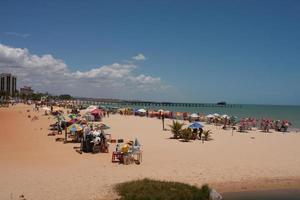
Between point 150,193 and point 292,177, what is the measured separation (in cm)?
638

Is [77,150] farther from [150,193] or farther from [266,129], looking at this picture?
[266,129]

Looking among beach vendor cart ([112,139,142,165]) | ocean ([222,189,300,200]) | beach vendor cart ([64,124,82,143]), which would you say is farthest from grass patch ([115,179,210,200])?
beach vendor cart ([64,124,82,143])

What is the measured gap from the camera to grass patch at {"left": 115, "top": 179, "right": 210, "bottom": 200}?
9391 millimetres

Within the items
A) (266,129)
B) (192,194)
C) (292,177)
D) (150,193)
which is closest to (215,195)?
(192,194)

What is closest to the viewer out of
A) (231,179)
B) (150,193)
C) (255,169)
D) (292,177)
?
(150,193)

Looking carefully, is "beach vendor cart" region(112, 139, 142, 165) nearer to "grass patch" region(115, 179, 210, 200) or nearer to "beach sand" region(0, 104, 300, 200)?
"beach sand" region(0, 104, 300, 200)

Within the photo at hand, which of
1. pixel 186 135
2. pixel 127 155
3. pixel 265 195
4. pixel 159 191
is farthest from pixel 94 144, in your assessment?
pixel 265 195

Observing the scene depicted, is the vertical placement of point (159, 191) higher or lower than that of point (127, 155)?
lower

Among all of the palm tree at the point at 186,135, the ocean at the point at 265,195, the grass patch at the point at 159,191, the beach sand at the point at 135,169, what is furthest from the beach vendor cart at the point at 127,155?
the palm tree at the point at 186,135

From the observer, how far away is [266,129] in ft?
110

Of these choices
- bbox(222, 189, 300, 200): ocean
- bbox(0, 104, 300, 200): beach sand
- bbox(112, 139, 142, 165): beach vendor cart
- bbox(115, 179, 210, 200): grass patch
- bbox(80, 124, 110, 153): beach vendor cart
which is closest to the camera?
bbox(115, 179, 210, 200): grass patch

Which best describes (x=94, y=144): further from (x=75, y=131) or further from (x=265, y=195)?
(x=265, y=195)

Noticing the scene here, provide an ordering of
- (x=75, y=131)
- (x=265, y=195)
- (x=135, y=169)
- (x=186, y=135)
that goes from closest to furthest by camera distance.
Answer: (x=265, y=195), (x=135, y=169), (x=75, y=131), (x=186, y=135)

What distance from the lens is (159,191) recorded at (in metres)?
9.77
